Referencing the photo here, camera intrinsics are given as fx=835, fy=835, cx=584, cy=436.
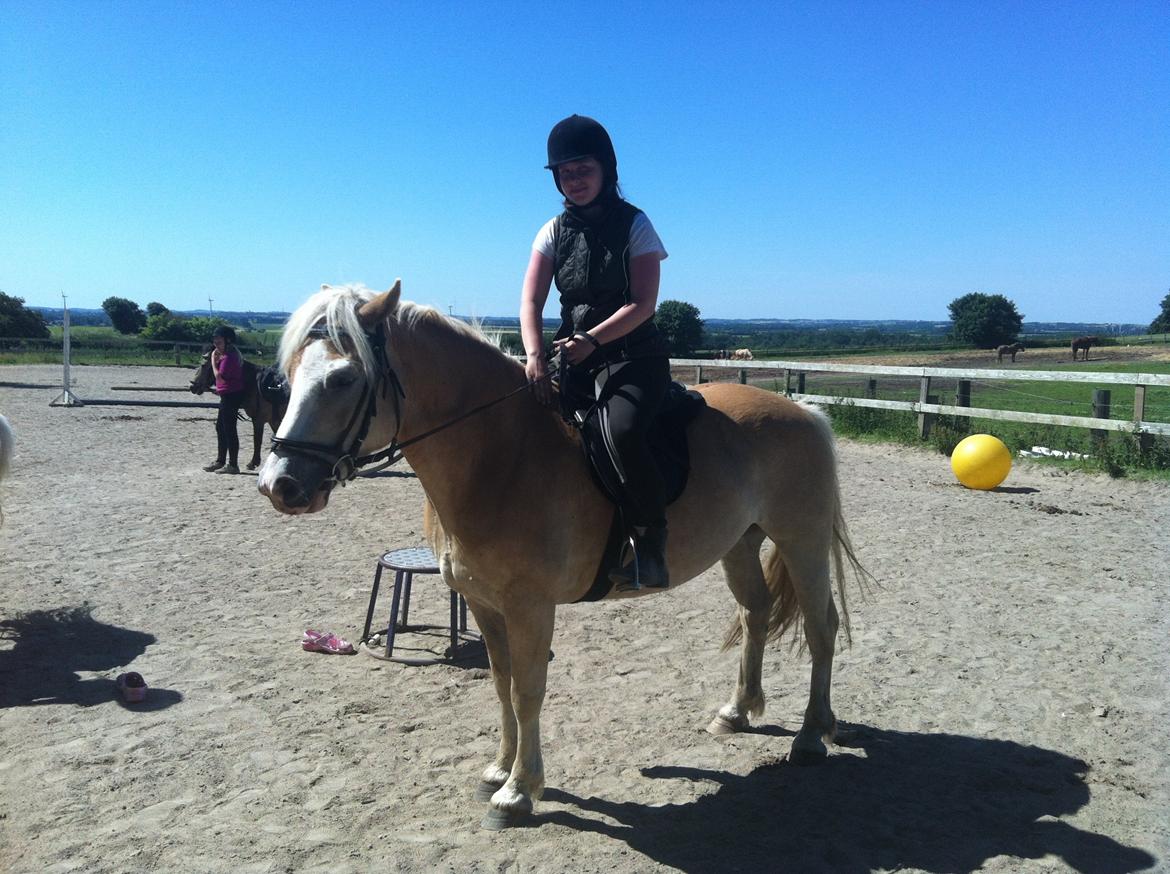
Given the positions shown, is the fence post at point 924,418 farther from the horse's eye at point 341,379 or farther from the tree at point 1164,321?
the tree at point 1164,321

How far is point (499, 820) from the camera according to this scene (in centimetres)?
352

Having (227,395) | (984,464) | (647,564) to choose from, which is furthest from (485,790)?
(227,395)

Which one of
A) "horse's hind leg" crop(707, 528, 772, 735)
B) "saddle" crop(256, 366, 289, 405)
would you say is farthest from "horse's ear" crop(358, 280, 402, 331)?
"horse's hind leg" crop(707, 528, 772, 735)

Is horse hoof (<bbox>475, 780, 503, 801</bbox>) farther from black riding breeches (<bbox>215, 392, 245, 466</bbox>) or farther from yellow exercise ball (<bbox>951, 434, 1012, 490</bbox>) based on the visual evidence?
black riding breeches (<bbox>215, 392, 245, 466</bbox>)

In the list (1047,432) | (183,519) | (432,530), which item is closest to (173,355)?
(183,519)

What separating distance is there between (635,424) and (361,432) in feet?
3.58

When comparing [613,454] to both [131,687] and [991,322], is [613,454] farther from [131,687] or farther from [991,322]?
[991,322]

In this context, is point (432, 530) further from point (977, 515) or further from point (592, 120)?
point (977, 515)

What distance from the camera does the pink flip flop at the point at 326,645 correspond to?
557cm

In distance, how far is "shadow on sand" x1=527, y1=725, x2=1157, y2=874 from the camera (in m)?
3.33

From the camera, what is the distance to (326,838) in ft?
11.2

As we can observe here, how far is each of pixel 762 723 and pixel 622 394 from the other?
7.44 ft

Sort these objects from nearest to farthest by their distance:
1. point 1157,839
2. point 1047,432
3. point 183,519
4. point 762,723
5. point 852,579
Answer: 1. point 1157,839
2. point 762,723
3. point 852,579
4. point 183,519
5. point 1047,432

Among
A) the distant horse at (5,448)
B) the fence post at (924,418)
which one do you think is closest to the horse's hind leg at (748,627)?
the distant horse at (5,448)
